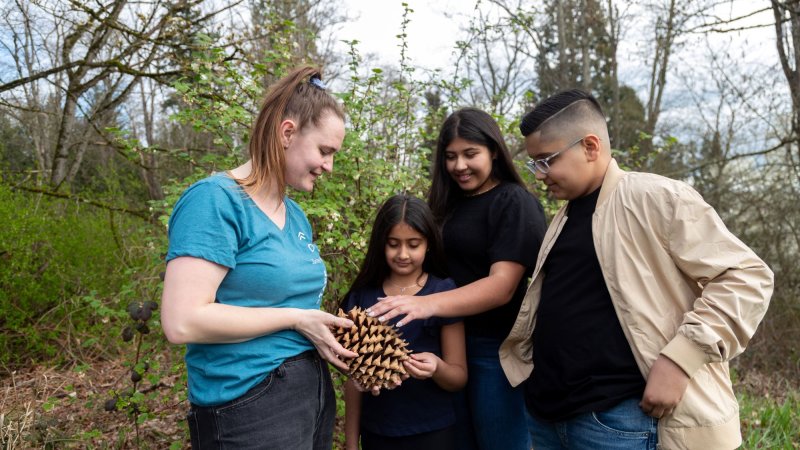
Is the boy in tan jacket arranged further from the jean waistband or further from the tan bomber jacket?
the jean waistband

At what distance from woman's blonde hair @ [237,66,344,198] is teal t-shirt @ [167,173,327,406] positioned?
0.13 m

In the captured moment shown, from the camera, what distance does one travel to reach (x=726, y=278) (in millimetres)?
1959

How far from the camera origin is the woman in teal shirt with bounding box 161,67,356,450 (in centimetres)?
177

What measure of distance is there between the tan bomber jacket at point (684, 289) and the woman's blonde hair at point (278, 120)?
1167 mm

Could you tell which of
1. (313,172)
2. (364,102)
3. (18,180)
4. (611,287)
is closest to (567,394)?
(611,287)

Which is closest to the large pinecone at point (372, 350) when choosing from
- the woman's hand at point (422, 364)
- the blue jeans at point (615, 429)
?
the woman's hand at point (422, 364)

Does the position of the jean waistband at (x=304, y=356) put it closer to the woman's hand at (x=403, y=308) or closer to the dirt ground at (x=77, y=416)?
the woman's hand at (x=403, y=308)

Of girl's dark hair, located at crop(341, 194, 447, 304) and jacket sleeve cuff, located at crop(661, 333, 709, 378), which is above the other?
girl's dark hair, located at crop(341, 194, 447, 304)

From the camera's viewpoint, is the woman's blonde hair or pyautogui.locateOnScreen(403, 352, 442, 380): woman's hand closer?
the woman's blonde hair

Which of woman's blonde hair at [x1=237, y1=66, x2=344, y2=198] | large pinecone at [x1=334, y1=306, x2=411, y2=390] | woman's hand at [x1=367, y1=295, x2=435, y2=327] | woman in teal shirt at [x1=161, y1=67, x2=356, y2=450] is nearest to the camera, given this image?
woman in teal shirt at [x1=161, y1=67, x2=356, y2=450]

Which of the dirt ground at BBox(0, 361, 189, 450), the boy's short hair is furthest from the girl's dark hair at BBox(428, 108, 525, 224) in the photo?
the dirt ground at BBox(0, 361, 189, 450)

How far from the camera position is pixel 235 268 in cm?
186

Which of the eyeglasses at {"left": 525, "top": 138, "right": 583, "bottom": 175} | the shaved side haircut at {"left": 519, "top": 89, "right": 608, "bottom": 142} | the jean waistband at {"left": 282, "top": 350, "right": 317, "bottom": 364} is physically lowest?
the jean waistband at {"left": 282, "top": 350, "right": 317, "bottom": 364}

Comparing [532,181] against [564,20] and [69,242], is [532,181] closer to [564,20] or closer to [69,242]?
[69,242]
